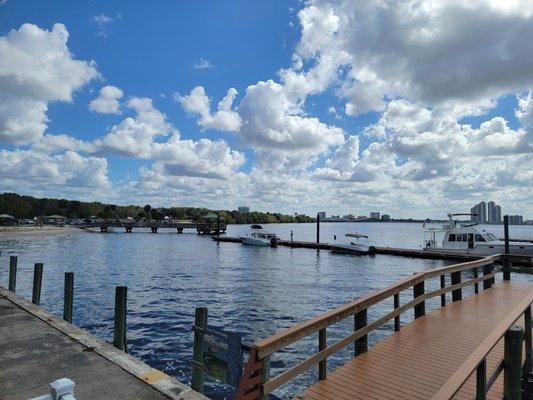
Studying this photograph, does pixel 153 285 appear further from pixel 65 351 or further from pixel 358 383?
pixel 358 383

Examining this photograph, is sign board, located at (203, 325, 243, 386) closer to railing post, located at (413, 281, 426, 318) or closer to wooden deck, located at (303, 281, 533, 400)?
wooden deck, located at (303, 281, 533, 400)

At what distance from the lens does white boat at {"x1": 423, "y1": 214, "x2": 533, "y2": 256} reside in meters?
40.3

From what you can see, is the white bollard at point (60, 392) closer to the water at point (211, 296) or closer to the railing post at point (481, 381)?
the railing post at point (481, 381)

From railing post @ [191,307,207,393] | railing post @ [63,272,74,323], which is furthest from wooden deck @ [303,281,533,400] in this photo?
railing post @ [63,272,74,323]

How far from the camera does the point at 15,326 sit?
9320mm

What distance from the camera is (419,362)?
6812 mm

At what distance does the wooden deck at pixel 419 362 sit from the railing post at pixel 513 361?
45 cm

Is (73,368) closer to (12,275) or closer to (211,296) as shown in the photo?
(12,275)

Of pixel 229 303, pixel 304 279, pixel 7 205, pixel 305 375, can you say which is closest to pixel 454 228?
pixel 304 279

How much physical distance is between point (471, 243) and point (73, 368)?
45.0 metres

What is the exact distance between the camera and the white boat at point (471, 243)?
4031cm

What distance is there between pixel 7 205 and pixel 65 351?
592ft

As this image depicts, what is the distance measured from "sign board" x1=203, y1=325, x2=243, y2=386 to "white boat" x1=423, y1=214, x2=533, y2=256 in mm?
42074

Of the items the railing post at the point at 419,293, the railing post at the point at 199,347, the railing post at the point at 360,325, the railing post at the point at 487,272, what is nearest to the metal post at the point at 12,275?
the railing post at the point at 199,347
